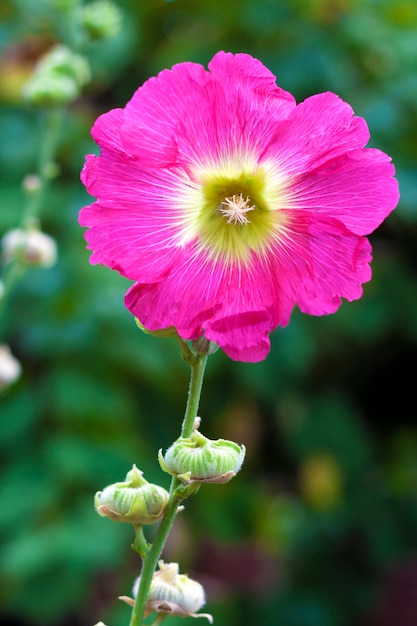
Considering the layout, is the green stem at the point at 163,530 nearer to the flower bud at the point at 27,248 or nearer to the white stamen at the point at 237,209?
the white stamen at the point at 237,209

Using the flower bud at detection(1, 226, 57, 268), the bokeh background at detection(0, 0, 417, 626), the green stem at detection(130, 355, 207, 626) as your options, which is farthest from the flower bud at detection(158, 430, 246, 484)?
the bokeh background at detection(0, 0, 417, 626)

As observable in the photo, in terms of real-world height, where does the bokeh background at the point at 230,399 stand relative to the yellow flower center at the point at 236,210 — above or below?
above

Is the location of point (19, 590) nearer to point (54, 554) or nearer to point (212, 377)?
point (54, 554)

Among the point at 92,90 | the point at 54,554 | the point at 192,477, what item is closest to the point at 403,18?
the point at 92,90

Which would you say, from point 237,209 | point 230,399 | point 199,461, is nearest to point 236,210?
point 237,209

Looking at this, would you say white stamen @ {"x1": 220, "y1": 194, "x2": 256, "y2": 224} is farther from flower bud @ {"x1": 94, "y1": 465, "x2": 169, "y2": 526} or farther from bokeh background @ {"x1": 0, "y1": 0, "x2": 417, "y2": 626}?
bokeh background @ {"x1": 0, "y1": 0, "x2": 417, "y2": 626}

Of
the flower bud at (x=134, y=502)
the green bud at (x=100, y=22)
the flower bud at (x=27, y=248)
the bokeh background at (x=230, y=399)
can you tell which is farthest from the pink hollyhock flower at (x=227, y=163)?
the bokeh background at (x=230, y=399)
